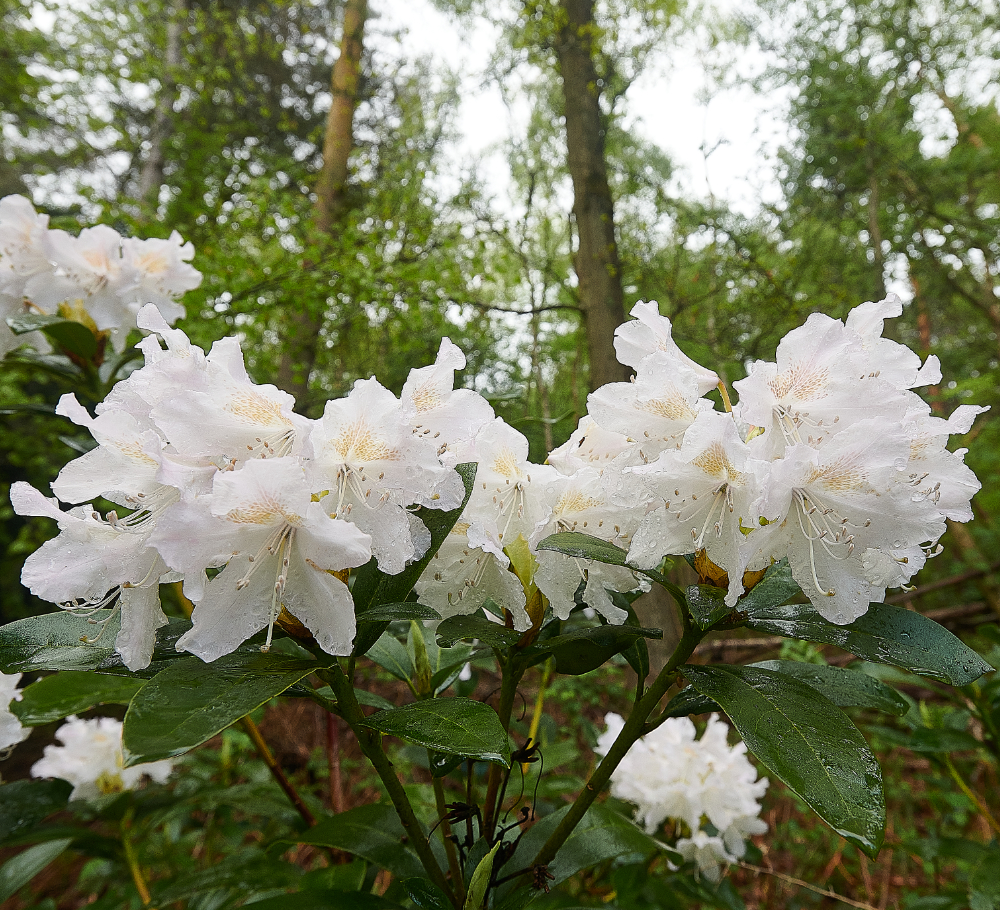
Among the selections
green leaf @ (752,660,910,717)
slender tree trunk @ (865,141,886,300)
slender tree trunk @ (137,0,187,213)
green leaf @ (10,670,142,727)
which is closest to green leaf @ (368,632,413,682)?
green leaf @ (10,670,142,727)

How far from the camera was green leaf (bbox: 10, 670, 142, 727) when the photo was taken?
943 mm

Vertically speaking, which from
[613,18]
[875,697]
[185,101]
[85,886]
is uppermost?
[185,101]

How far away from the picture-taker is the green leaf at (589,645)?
0.71 m

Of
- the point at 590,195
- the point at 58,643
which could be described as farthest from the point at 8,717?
the point at 590,195

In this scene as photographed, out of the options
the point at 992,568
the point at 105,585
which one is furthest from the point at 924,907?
the point at 105,585

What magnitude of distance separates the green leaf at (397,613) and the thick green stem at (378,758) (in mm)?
57

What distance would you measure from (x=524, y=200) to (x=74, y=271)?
10.4ft

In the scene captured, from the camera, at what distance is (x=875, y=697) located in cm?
81

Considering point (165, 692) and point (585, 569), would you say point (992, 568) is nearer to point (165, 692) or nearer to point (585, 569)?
point (585, 569)

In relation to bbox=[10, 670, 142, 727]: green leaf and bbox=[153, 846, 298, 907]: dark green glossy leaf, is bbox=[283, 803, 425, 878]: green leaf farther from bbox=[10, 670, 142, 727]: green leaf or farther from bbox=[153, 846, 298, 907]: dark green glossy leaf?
bbox=[10, 670, 142, 727]: green leaf

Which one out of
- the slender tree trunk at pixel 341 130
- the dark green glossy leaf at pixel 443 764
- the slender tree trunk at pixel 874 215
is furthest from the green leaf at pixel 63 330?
the slender tree trunk at pixel 874 215

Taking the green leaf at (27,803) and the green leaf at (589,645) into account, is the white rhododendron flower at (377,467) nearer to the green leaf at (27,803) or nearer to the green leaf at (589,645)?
the green leaf at (589,645)

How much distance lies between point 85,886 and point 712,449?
7.90ft

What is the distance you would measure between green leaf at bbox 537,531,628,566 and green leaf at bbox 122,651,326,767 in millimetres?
254
